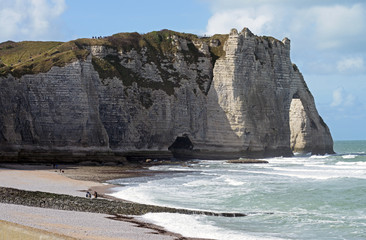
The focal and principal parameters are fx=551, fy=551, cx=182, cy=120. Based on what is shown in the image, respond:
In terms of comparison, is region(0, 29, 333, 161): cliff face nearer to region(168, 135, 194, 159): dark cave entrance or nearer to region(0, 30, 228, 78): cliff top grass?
region(168, 135, 194, 159): dark cave entrance

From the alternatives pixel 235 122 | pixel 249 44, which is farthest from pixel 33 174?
pixel 249 44

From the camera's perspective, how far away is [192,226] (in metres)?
21.8

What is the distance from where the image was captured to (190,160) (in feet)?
220

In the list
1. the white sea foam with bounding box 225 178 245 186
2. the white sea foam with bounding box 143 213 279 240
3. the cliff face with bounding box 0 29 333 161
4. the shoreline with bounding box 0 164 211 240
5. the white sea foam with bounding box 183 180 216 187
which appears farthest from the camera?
the cliff face with bounding box 0 29 333 161

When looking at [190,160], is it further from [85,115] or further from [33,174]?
[33,174]

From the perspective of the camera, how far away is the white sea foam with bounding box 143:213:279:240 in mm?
19997

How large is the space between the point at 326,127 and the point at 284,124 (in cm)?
1304

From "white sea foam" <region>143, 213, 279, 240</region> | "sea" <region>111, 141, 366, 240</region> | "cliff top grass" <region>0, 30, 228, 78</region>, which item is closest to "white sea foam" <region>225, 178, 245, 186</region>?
"sea" <region>111, 141, 366, 240</region>

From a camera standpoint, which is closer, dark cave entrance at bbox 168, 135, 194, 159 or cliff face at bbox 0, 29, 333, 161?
cliff face at bbox 0, 29, 333, 161

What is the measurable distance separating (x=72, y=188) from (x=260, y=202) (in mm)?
12071

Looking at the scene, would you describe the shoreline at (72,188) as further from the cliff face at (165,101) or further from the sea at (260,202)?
the cliff face at (165,101)

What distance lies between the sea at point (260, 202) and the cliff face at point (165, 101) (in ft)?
56.3

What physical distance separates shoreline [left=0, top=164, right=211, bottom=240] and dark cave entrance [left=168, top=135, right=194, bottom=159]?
1225 centimetres

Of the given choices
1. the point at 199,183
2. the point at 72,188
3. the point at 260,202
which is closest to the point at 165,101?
the point at 199,183
